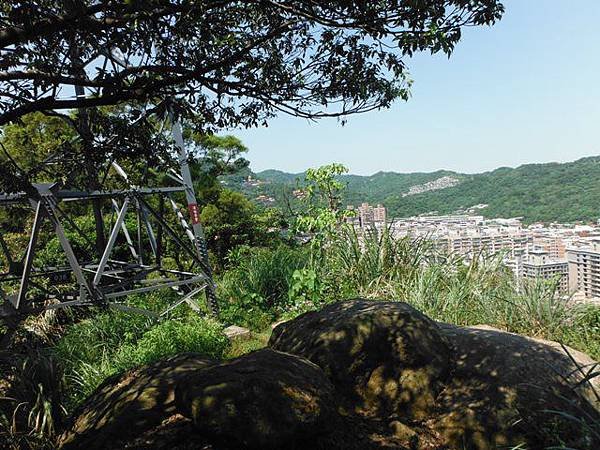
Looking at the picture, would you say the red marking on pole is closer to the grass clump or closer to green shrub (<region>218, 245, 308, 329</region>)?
green shrub (<region>218, 245, 308, 329</region>)

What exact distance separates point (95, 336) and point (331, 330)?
12.5 ft

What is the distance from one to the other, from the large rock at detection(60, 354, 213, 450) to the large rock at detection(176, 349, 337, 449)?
8.5 inches

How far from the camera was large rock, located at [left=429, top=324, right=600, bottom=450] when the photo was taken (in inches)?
126

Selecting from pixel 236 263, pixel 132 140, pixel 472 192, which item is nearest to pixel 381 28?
pixel 132 140

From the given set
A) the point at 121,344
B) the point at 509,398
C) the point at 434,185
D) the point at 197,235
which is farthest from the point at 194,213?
the point at 434,185

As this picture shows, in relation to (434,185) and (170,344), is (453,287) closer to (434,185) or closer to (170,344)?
(170,344)

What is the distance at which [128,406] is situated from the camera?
9.96ft

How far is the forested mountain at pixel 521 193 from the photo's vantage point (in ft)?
141

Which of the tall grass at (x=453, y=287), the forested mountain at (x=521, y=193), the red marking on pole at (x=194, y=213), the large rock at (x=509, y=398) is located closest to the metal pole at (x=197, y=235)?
the red marking on pole at (x=194, y=213)

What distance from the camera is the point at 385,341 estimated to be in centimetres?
387

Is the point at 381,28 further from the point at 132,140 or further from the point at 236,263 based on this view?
the point at 236,263

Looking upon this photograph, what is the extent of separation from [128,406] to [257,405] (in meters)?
1.01

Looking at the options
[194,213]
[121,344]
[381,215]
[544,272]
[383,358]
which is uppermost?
[194,213]

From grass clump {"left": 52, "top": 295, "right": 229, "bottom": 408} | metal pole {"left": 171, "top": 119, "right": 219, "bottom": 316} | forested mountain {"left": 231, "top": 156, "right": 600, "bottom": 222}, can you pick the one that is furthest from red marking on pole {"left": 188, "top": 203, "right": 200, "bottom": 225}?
forested mountain {"left": 231, "top": 156, "right": 600, "bottom": 222}
